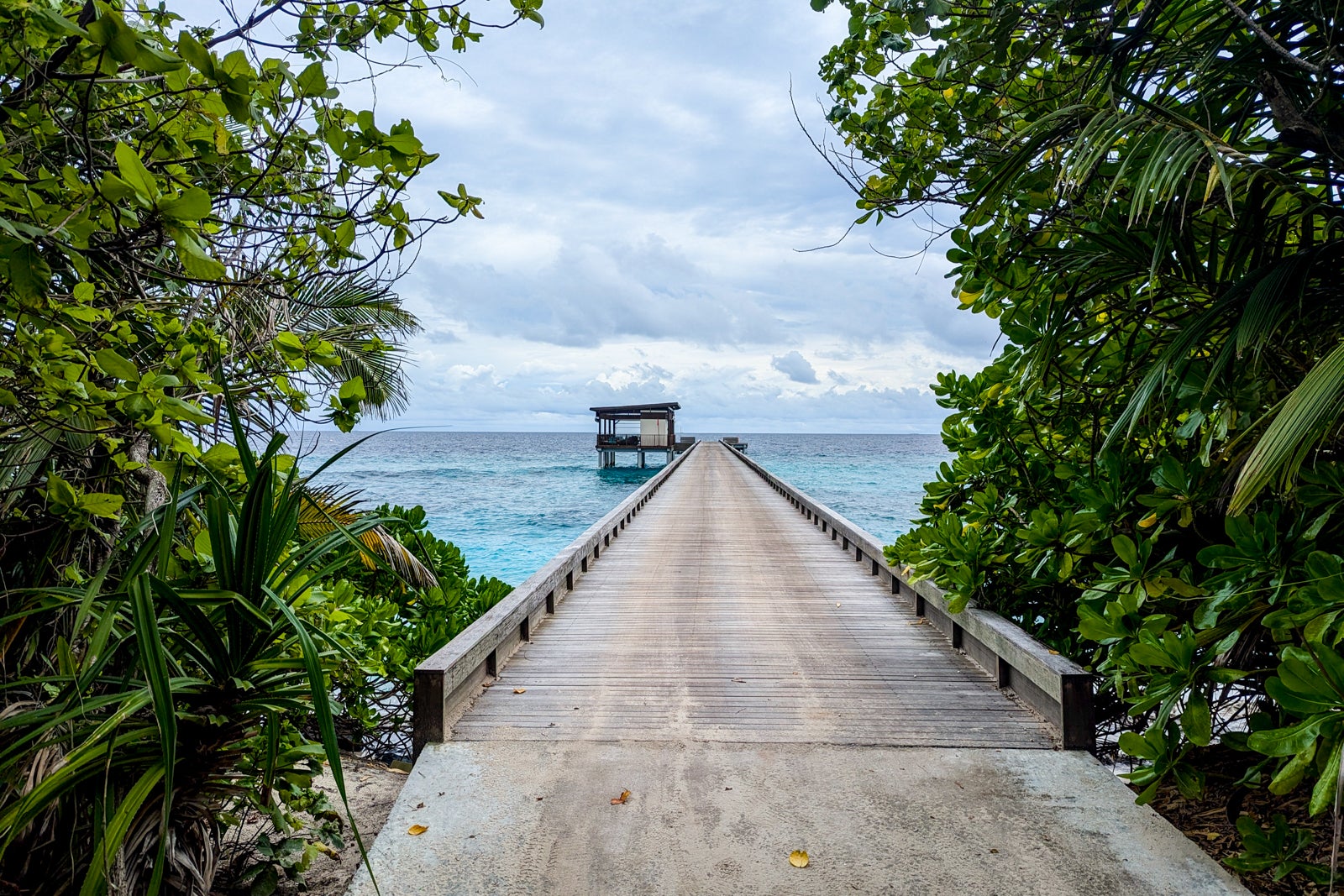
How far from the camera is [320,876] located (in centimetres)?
238

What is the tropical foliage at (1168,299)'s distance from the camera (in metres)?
1.97

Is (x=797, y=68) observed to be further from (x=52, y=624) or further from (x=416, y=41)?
(x=52, y=624)

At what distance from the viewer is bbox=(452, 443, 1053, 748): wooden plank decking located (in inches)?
134

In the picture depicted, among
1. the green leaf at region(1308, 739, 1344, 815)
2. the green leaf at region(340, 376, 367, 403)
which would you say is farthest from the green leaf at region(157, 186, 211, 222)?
the green leaf at region(1308, 739, 1344, 815)

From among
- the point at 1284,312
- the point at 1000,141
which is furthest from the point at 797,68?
the point at 1284,312

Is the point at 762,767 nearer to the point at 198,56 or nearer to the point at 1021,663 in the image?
the point at 1021,663

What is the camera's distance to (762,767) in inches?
119

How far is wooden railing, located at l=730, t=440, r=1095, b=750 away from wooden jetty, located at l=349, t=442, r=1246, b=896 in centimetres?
1

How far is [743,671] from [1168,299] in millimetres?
2869

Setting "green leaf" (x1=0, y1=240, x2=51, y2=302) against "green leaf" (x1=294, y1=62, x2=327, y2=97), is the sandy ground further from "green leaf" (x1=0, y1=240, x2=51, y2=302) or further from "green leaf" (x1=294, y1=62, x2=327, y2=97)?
"green leaf" (x1=294, y1=62, x2=327, y2=97)

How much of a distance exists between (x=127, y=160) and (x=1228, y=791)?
13.4 ft

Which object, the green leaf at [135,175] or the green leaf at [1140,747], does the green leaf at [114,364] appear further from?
the green leaf at [1140,747]

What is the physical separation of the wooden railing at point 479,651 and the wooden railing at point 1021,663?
8.62 ft

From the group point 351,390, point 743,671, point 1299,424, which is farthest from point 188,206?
point 743,671
